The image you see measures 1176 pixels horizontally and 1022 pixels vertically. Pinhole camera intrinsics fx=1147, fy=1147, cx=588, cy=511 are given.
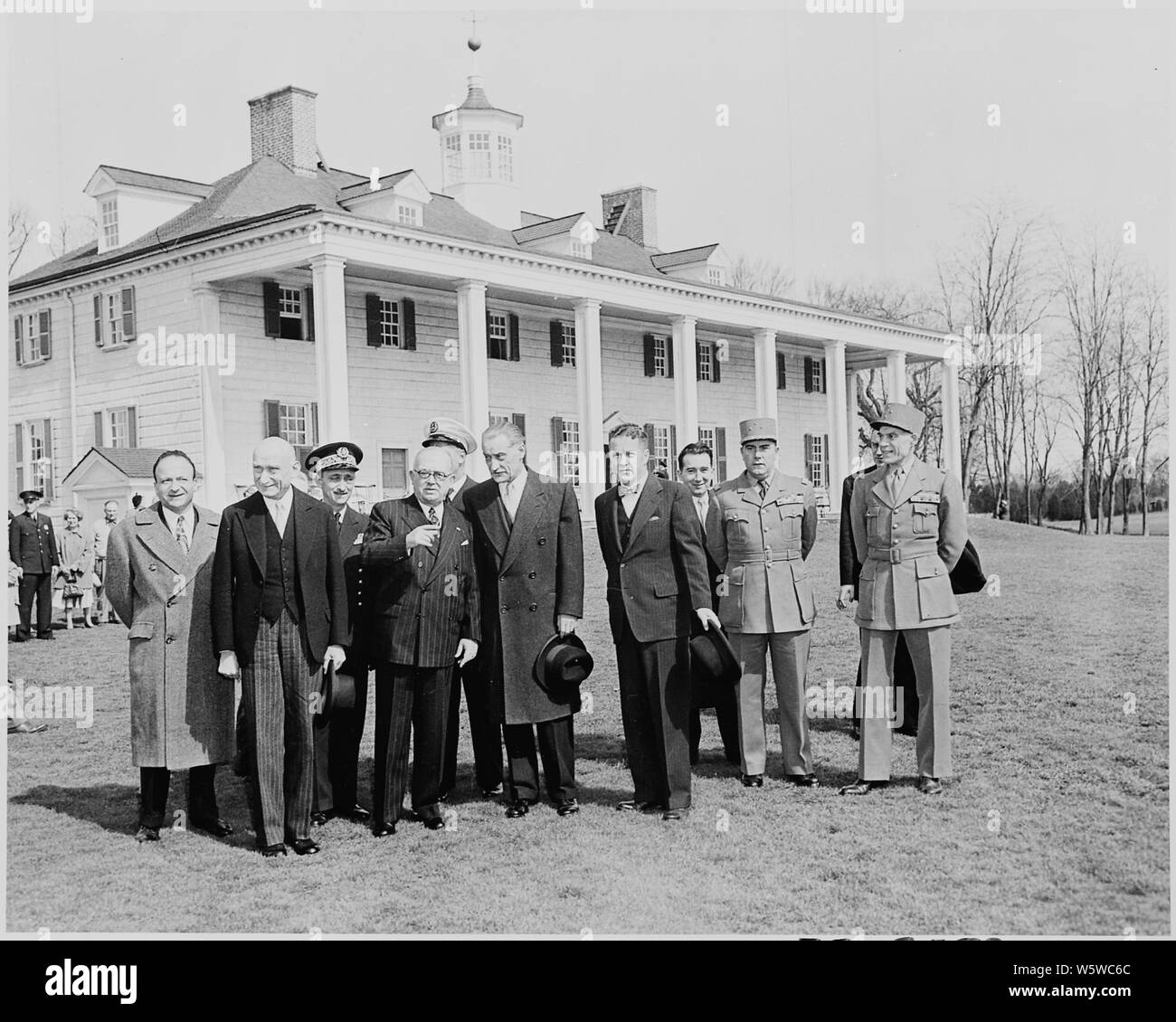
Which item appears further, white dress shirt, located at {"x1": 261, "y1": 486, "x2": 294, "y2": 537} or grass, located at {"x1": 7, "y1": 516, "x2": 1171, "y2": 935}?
white dress shirt, located at {"x1": 261, "y1": 486, "x2": 294, "y2": 537}

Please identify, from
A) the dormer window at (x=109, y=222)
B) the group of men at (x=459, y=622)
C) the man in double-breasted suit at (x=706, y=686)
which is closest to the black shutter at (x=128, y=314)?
the dormer window at (x=109, y=222)

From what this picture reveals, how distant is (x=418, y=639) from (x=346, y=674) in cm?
59

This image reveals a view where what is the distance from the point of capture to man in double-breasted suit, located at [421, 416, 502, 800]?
603 centimetres

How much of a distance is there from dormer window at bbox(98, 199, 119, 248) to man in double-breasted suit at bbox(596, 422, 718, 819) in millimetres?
12049

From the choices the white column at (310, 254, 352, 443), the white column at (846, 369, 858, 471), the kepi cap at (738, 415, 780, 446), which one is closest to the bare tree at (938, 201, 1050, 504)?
the kepi cap at (738, 415, 780, 446)

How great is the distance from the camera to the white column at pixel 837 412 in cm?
2281

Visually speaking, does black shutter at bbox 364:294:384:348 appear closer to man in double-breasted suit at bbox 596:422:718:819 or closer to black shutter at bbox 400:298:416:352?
black shutter at bbox 400:298:416:352

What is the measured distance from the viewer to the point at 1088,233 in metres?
8.36

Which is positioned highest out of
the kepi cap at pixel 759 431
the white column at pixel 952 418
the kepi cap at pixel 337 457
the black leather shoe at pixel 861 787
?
the white column at pixel 952 418

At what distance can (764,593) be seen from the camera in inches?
257

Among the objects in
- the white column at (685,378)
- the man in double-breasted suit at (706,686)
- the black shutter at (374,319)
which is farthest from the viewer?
the white column at (685,378)

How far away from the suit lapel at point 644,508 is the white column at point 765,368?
51.4ft

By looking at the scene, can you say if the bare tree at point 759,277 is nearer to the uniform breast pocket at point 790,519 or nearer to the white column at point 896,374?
the white column at point 896,374

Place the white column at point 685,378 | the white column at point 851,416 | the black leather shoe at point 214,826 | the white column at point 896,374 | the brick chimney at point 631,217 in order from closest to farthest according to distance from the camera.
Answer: the black leather shoe at point 214,826 < the brick chimney at point 631,217 < the white column at point 685,378 < the white column at point 896,374 < the white column at point 851,416
